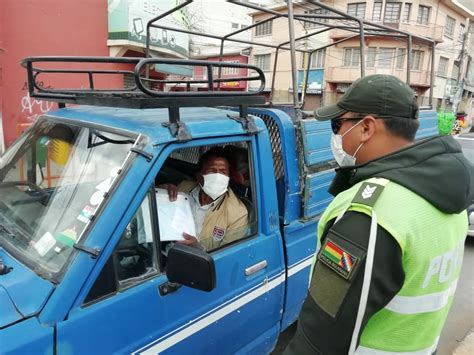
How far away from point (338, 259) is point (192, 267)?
1.99ft

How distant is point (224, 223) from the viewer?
7.30ft

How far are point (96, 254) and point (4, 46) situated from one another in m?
7.59

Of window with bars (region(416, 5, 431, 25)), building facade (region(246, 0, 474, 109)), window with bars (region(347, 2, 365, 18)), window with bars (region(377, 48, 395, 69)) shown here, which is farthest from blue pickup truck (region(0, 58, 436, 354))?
window with bars (region(416, 5, 431, 25))

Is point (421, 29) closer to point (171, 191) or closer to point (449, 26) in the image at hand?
point (449, 26)

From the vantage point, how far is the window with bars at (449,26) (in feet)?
113

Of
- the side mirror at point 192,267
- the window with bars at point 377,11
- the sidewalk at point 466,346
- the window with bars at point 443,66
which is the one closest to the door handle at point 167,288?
the side mirror at point 192,267

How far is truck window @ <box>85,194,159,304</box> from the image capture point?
1516mm

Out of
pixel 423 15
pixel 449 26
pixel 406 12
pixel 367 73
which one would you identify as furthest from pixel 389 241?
pixel 449 26

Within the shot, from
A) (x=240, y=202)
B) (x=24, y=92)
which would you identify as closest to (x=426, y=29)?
(x=24, y=92)

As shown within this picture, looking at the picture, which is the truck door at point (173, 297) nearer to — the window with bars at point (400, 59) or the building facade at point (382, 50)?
the building facade at point (382, 50)

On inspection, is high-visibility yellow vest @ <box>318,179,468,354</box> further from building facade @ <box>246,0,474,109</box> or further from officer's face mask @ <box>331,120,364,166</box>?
building facade @ <box>246,0,474,109</box>

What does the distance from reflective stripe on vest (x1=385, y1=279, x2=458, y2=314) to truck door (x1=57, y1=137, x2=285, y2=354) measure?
932mm

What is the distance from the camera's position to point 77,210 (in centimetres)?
167

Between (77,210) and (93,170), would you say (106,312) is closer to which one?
(77,210)
